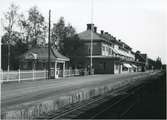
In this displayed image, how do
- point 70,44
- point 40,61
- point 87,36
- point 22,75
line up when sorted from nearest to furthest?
point 22,75 < point 40,61 < point 70,44 < point 87,36

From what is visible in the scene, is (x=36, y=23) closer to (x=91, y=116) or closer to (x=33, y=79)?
(x=33, y=79)

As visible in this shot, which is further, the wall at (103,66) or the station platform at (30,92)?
the wall at (103,66)

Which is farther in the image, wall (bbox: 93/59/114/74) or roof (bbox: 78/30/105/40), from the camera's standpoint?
roof (bbox: 78/30/105/40)

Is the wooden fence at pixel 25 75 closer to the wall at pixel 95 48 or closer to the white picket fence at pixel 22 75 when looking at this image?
the white picket fence at pixel 22 75

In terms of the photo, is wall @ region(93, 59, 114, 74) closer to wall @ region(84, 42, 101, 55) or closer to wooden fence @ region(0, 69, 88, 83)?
wall @ region(84, 42, 101, 55)

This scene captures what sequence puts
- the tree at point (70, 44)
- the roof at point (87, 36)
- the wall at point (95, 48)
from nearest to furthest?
the tree at point (70, 44) < the wall at point (95, 48) < the roof at point (87, 36)

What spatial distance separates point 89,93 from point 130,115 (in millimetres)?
7836

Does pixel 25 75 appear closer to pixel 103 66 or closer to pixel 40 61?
pixel 40 61

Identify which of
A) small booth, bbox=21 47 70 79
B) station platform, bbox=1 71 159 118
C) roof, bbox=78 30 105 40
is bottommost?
station platform, bbox=1 71 159 118

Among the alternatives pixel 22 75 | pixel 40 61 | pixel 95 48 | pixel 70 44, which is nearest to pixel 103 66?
pixel 95 48

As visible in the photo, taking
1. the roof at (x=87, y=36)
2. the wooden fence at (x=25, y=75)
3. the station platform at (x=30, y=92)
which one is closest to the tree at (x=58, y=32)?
the roof at (x=87, y=36)

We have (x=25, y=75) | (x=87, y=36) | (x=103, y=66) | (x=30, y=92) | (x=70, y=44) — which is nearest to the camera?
(x=30, y=92)

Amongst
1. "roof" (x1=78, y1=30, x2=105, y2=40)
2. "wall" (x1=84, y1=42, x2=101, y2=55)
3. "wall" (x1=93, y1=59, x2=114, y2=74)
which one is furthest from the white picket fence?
"roof" (x1=78, y1=30, x2=105, y2=40)

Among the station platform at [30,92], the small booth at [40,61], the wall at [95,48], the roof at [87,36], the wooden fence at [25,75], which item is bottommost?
the station platform at [30,92]
